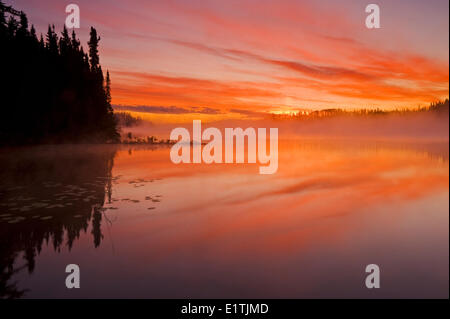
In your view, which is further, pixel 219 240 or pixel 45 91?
pixel 45 91

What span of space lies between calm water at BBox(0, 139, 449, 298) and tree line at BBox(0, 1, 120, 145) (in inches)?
1277

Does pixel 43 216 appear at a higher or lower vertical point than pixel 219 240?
higher

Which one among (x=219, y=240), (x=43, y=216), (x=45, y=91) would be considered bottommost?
(x=219, y=240)

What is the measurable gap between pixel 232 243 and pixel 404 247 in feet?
15.3

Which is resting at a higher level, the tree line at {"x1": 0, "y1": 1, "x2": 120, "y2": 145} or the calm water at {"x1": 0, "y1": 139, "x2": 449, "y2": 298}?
the tree line at {"x1": 0, "y1": 1, "x2": 120, "y2": 145}

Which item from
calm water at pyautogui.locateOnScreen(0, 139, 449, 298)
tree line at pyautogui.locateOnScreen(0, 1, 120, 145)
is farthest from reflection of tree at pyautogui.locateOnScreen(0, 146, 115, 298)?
tree line at pyautogui.locateOnScreen(0, 1, 120, 145)

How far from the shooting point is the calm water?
587 centimetres

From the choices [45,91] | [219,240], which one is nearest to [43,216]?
[219,240]

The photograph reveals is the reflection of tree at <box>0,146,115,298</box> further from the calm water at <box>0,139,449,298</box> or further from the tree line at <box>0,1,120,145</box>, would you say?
the tree line at <box>0,1,120,145</box>

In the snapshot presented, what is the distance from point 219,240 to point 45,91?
49.7 meters

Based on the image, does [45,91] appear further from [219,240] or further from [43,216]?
[219,240]

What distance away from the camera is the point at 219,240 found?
27.4 feet

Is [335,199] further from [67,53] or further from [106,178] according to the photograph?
[67,53]
